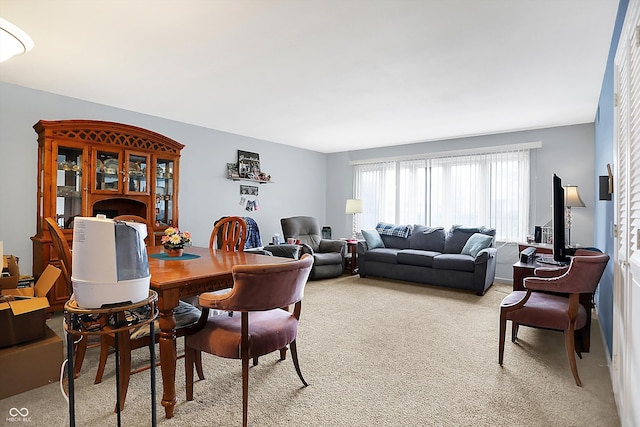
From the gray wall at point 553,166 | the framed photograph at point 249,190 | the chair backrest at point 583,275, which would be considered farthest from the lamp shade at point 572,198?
the framed photograph at point 249,190

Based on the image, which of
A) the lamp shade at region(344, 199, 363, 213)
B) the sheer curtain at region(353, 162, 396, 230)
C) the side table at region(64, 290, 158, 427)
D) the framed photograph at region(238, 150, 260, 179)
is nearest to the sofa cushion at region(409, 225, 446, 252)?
the sheer curtain at region(353, 162, 396, 230)

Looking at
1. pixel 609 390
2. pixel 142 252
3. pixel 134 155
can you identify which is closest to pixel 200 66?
pixel 134 155

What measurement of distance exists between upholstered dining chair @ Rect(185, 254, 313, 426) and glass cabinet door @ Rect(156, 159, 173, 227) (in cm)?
275

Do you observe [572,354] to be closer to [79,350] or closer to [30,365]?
[79,350]

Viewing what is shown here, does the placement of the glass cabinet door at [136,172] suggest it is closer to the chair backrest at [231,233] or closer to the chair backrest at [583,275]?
the chair backrest at [231,233]

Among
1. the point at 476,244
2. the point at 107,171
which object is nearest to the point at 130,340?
the point at 107,171

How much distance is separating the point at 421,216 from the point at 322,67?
404 centimetres

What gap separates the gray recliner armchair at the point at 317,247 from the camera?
18.0 ft

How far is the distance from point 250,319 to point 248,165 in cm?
427

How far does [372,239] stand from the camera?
588 cm

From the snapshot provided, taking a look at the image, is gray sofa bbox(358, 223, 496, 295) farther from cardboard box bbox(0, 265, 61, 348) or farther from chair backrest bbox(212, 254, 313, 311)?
cardboard box bbox(0, 265, 61, 348)

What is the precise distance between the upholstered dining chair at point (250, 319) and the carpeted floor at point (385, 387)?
28 cm

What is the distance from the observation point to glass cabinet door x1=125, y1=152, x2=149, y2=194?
404cm

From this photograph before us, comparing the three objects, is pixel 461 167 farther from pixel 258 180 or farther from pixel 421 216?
pixel 258 180
